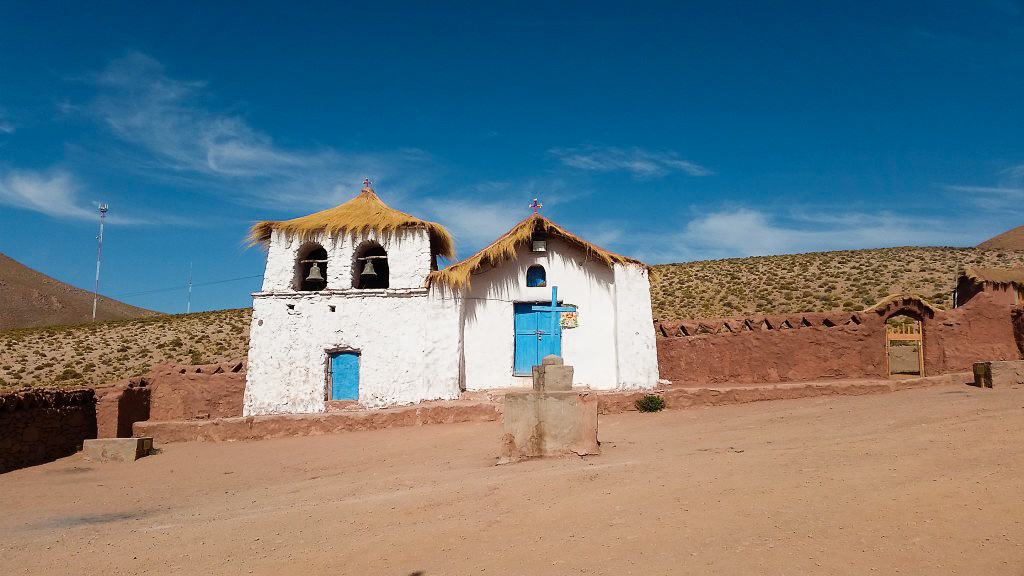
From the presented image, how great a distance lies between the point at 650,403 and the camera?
44.5ft

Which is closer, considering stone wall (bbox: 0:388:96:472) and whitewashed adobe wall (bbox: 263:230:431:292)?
stone wall (bbox: 0:388:96:472)

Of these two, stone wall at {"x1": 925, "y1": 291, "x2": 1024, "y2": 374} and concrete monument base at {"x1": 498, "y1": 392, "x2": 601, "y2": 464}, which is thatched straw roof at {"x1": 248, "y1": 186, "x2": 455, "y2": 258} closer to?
concrete monument base at {"x1": 498, "y1": 392, "x2": 601, "y2": 464}

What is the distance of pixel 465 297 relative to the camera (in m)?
16.8

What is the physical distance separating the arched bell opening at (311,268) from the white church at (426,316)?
6 cm

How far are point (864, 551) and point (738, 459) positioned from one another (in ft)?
9.60

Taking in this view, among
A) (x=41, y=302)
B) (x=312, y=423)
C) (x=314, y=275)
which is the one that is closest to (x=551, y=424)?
(x=312, y=423)

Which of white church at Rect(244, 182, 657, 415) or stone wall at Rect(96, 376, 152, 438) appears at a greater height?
white church at Rect(244, 182, 657, 415)

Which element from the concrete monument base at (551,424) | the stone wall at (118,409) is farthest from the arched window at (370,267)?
the concrete monument base at (551,424)

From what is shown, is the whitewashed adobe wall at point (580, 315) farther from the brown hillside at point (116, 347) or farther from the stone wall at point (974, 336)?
the brown hillside at point (116, 347)

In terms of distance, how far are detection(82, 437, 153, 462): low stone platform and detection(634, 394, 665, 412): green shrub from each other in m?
9.69

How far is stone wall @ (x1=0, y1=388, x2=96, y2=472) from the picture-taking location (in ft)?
37.1

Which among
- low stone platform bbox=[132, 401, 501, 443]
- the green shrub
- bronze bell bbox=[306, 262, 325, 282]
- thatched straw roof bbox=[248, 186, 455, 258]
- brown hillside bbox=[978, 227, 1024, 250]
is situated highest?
brown hillside bbox=[978, 227, 1024, 250]

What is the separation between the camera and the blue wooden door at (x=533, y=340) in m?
Answer: 16.8

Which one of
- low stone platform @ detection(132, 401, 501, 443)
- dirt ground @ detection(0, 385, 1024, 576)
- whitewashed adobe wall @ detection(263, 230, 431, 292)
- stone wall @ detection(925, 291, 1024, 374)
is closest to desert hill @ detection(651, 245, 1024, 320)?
stone wall @ detection(925, 291, 1024, 374)
